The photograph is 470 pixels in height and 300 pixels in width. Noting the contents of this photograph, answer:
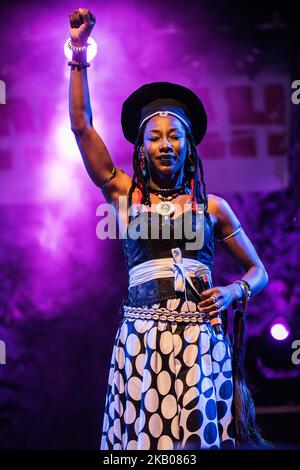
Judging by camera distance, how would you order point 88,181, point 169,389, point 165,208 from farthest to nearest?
point 88,181 → point 165,208 → point 169,389

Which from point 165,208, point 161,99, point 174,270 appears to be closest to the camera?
point 174,270

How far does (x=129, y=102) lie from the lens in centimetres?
249

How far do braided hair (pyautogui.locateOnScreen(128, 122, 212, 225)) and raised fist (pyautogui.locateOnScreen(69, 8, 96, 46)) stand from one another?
0.40 m

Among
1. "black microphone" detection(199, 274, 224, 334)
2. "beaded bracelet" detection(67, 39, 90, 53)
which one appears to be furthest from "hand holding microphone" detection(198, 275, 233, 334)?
"beaded bracelet" detection(67, 39, 90, 53)

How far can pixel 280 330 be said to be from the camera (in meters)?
4.09

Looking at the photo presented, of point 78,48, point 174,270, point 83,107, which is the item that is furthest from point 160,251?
point 78,48

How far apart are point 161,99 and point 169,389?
113cm

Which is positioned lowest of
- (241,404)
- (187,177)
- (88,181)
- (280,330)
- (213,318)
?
(241,404)

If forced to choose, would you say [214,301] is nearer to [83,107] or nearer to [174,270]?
[174,270]

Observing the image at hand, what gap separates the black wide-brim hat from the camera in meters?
2.44

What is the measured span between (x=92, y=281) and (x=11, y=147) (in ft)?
3.81

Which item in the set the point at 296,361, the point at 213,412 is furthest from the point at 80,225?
the point at 213,412

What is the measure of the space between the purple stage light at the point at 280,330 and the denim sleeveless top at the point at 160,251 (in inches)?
76.3

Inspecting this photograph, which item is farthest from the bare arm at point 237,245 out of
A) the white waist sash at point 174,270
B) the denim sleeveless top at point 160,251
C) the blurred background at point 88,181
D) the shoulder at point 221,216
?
the blurred background at point 88,181
